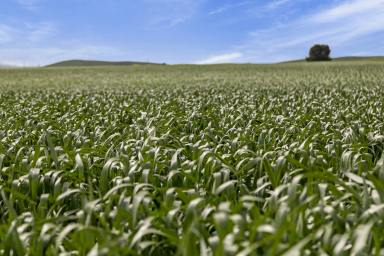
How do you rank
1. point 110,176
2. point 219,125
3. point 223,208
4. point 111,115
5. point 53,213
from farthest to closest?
1. point 111,115
2. point 219,125
3. point 110,176
4. point 53,213
5. point 223,208

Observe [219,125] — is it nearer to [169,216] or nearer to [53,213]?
[53,213]

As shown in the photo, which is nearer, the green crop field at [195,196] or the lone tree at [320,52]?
the green crop field at [195,196]

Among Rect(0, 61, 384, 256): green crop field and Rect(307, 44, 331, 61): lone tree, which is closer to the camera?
Rect(0, 61, 384, 256): green crop field

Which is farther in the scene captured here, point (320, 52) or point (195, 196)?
point (320, 52)

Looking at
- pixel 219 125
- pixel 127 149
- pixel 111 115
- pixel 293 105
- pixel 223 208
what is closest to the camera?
pixel 223 208

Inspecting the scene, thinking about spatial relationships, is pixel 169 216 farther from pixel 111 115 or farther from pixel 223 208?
pixel 111 115

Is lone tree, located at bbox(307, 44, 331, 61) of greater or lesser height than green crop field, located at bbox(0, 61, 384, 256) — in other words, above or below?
→ below

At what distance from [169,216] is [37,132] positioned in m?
6.37

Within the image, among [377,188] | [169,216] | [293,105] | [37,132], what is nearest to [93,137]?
[37,132]

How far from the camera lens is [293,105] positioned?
45.4ft

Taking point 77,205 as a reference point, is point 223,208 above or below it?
above

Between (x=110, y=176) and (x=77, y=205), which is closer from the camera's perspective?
(x=77, y=205)

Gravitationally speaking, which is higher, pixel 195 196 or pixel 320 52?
pixel 195 196

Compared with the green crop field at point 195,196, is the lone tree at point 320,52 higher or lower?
lower
